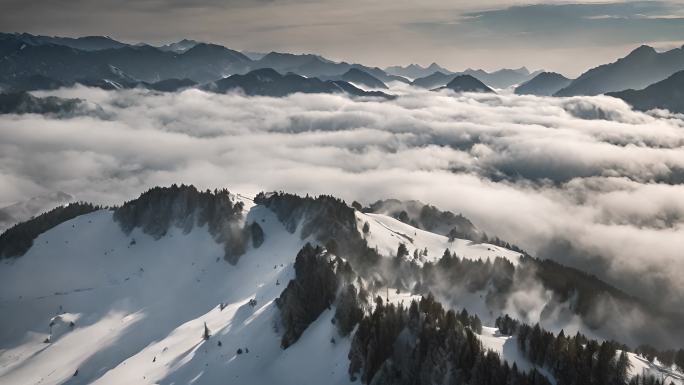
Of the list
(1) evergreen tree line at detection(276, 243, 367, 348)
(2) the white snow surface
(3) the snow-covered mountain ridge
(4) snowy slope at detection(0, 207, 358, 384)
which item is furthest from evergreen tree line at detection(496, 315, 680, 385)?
(1) evergreen tree line at detection(276, 243, 367, 348)

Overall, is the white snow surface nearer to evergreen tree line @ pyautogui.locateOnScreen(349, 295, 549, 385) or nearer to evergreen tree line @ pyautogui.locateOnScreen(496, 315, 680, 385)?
evergreen tree line @ pyautogui.locateOnScreen(496, 315, 680, 385)

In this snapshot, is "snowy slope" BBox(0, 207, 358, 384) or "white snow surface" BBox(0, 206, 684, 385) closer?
"white snow surface" BBox(0, 206, 684, 385)

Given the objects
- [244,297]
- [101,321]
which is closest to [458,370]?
[244,297]

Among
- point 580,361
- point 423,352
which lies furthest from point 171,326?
point 580,361

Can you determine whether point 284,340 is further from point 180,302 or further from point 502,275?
point 502,275

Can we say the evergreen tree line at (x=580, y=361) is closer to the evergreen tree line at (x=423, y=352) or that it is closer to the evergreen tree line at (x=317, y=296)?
the evergreen tree line at (x=423, y=352)
